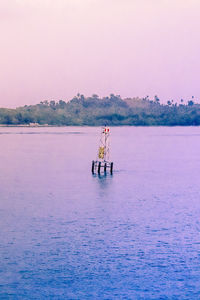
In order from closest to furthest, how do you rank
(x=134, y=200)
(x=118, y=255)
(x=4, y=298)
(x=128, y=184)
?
(x=4, y=298)
(x=118, y=255)
(x=134, y=200)
(x=128, y=184)

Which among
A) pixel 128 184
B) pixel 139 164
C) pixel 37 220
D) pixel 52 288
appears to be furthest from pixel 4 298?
pixel 139 164

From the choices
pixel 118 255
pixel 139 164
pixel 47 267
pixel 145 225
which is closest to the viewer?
pixel 47 267

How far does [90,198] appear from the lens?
118ft

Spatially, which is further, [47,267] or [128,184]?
[128,184]

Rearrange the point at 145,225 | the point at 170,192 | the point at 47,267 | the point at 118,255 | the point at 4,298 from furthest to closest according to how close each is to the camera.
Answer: the point at 170,192
the point at 145,225
the point at 118,255
the point at 47,267
the point at 4,298

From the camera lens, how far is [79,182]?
44.7 meters

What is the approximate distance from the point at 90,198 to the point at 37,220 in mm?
8982

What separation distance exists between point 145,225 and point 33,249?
7.18 metres

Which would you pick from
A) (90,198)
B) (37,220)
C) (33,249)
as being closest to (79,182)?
(90,198)

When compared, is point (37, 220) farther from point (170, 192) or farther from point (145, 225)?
point (170, 192)

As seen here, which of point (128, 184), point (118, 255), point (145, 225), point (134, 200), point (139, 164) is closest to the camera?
point (118, 255)

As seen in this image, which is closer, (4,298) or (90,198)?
(4,298)

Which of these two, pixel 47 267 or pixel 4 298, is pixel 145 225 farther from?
pixel 4 298

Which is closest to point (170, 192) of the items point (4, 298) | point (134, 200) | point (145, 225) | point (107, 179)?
point (134, 200)
